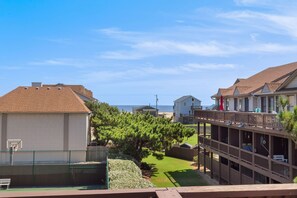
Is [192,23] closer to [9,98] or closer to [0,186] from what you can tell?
[0,186]

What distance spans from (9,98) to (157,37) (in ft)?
44.4

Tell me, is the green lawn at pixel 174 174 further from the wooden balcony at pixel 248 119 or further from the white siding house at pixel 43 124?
the white siding house at pixel 43 124

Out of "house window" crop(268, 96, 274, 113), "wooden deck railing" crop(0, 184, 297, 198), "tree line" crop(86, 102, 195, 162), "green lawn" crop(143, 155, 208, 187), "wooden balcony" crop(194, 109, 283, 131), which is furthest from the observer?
"tree line" crop(86, 102, 195, 162)

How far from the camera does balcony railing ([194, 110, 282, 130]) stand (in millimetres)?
14120

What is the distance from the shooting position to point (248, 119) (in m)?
16.8

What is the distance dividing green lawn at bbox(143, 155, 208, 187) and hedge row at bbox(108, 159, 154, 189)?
3.02 m

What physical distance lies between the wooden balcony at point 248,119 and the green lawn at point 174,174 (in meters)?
4.60

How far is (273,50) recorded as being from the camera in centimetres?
2817

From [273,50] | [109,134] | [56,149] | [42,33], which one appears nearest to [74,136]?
[56,149]

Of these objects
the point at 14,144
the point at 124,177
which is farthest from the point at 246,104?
the point at 14,144

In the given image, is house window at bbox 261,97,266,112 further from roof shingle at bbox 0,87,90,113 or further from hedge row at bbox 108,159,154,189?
roof shingle at bbox 0,87,90,113

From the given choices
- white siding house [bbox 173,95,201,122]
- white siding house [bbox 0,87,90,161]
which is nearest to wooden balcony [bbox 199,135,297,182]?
white siding house [bbox 0,87,90,161]

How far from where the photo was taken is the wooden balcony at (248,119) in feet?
46.3

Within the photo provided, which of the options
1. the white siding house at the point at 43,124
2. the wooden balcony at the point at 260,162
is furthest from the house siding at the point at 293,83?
the white siding house at the point at 43,124
